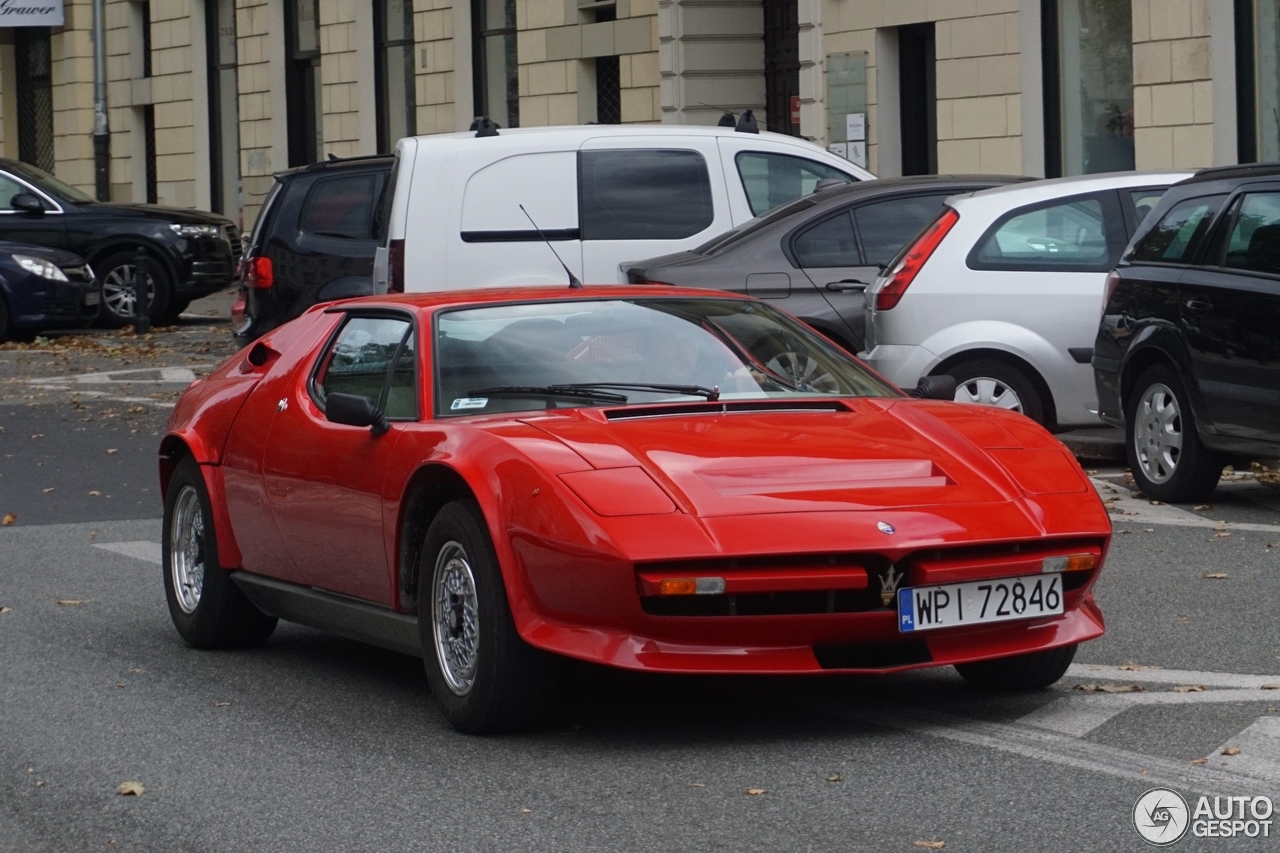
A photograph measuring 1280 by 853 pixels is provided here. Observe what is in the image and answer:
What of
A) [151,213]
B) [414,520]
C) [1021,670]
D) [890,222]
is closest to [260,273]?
[890,222]

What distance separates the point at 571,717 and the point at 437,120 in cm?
2626

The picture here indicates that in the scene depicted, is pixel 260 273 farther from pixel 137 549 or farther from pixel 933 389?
pixel 933 389

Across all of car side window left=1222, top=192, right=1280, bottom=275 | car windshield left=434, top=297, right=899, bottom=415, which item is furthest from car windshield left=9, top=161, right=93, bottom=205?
car windshield left=434, top=297, right=899, bottom=415

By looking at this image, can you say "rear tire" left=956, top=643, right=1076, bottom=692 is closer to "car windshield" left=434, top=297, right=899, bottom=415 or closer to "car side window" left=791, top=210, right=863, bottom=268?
"car windshield" left=434, top=297, right=899, bottom=415

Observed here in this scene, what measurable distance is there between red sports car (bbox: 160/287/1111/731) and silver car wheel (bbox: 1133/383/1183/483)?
3.91 meters

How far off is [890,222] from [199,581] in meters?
6.20

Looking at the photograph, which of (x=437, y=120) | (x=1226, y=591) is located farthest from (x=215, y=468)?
(x=437, y=120)

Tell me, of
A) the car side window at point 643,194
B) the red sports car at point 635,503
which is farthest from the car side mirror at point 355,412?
the car side window at point 643,194

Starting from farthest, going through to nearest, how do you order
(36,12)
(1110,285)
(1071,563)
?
(36,12), (1110,285), (1071,563)

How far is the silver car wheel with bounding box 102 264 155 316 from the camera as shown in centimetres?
2527

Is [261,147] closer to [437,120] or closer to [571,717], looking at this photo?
[437,120]

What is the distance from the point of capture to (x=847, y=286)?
12.8 m

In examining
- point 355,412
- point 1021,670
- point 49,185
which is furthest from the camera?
point 49,185

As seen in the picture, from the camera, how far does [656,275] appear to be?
42.2 feet
